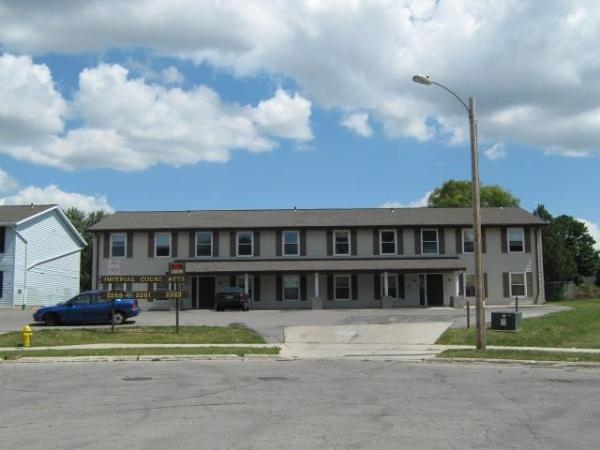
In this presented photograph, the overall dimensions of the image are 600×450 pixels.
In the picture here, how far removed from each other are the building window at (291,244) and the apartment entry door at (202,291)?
5.33 meters

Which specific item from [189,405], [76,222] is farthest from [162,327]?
[76,222]

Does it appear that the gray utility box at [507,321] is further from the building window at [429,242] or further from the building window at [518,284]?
the building window at [518,284]

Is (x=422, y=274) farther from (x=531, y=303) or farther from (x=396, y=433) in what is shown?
(x=396, y=433)

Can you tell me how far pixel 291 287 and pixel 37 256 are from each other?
1957 centimetres

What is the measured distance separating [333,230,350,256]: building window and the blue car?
19.0 meters

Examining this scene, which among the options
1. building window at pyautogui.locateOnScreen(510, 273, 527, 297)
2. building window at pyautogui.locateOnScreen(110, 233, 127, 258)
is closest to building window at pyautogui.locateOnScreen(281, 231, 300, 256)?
building window at pyautogui.locateOnScreen(110, 233, 127, 258)

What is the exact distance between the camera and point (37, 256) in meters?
50.2

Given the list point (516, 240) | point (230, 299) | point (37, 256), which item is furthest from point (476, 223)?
point (37, 256)

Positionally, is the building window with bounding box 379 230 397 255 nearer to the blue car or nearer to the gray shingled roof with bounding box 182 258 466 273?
the gray shingled roof with bounding box 182 258 466 273

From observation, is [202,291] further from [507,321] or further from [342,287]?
[507,321]

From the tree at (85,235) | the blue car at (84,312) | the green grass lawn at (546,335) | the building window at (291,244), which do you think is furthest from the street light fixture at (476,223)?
the tree at (85,235)

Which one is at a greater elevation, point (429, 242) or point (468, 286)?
point (429, 242)

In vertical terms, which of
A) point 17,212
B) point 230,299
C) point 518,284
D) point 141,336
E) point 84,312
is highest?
point 17,212

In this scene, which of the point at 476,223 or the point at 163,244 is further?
the point at 163,244
